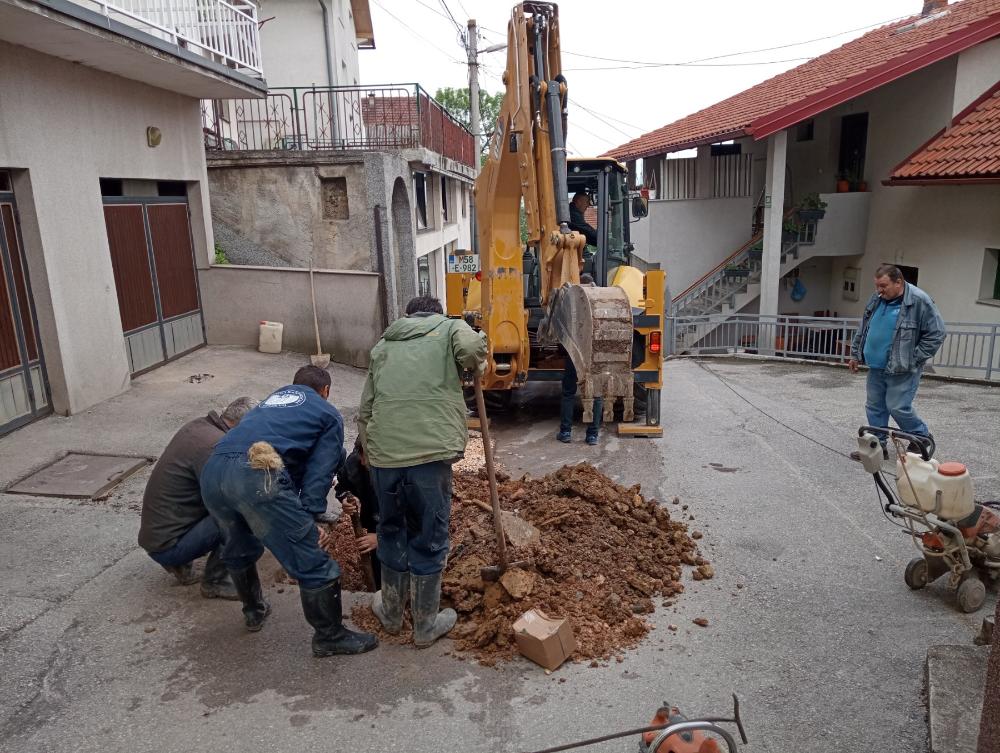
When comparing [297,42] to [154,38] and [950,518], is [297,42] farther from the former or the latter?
[950,518]

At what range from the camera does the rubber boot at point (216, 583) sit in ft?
13.9

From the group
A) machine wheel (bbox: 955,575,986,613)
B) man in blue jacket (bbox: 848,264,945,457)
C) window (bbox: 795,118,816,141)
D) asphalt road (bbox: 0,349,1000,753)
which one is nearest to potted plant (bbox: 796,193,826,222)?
window (bbox: 795,118,816,141)

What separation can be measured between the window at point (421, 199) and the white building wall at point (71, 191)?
285 inches

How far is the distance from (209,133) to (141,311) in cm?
478

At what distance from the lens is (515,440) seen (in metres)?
7.73

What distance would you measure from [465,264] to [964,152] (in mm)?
8254

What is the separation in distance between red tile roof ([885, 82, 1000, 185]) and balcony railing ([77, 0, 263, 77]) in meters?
10.6

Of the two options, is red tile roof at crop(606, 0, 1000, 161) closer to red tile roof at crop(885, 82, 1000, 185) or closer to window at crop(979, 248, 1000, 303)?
red tile roof at crop(885, 82, 1000, 185)

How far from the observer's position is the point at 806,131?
16906mm

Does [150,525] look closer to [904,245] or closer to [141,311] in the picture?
[141,311]

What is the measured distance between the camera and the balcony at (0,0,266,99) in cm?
620

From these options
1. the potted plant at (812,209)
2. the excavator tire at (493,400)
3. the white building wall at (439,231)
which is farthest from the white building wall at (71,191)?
the potted plant at (812,209)

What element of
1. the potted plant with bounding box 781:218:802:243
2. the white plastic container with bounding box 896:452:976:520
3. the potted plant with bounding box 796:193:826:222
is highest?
the potted plant with bounding box 796:193:826:222

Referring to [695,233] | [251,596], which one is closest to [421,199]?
[695,233]
